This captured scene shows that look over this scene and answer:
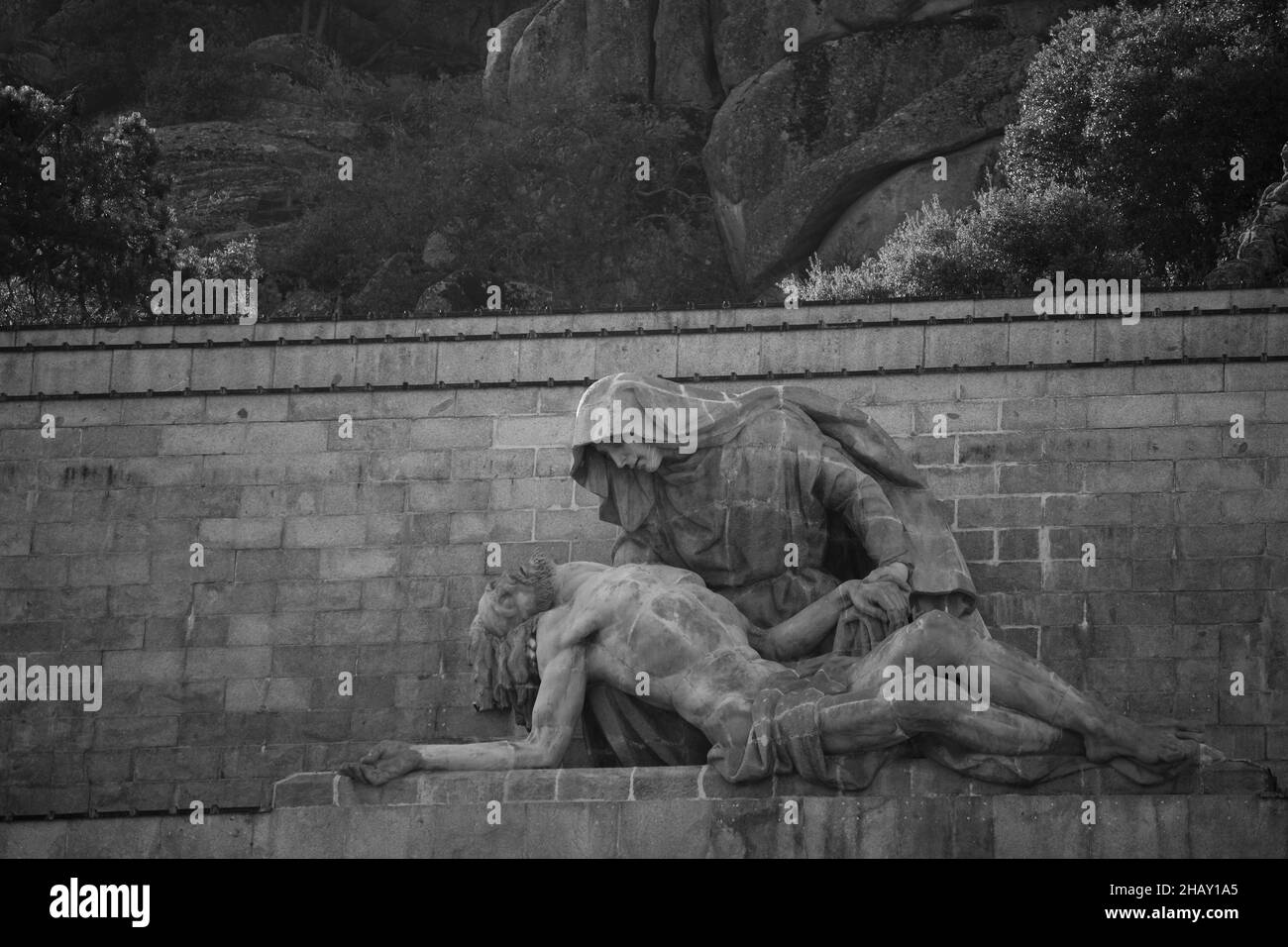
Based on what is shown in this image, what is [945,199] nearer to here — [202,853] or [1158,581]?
[1158,581]

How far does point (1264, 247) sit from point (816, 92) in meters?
14.7

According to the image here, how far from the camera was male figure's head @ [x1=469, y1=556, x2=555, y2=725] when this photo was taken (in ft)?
69.6

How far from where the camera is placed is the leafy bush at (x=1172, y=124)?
119 ft

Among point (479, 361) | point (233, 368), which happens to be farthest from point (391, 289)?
point (479, 361)

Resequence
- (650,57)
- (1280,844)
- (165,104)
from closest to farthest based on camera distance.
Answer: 1. (1280,844)
2. (650,57)
3. (165,104)

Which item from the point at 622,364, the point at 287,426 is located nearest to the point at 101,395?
the point at 287,426

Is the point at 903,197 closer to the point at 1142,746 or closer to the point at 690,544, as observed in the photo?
the point at 690,544

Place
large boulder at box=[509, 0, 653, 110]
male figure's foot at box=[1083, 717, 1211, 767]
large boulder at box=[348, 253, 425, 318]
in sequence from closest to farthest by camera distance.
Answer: male figure's foot at box=[1083, 717, 1211, 767] < large boulder at box=[348, 253, 425, 318] < large boulder at box=[509, 0, 653, 110]

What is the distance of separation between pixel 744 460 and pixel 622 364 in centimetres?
382

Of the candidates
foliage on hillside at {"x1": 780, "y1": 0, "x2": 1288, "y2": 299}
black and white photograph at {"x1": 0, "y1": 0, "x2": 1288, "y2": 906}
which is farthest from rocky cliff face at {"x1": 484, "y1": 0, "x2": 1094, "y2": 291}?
black and white photograph at {"x1": 0, "y1": 0, "x2": 1288, "y2": 906}

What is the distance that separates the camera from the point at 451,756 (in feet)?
67.3

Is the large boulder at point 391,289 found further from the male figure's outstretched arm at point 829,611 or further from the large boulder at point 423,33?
the male figure's outstretched arm at point 829,611

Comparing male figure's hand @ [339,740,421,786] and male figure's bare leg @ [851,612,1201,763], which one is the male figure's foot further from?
male figure's hand @ [339,740,421,786]

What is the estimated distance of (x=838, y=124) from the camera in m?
42.7
